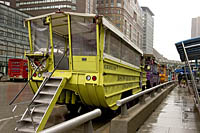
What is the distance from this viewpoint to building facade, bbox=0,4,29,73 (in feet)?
136

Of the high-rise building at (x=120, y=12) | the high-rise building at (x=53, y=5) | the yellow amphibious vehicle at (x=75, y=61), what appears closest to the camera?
the yellow amphibious vehicle at (x=75, y=61)

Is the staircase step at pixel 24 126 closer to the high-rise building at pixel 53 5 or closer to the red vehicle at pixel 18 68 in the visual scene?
the red vehicle at pixel 18 68

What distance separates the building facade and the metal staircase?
38.7m

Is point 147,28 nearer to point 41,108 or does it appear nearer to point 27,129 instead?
point 41,108

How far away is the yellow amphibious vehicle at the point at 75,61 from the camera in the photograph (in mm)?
5641

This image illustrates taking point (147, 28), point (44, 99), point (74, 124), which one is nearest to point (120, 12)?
point (147, 28)

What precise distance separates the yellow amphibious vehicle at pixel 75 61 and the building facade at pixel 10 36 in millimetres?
37460

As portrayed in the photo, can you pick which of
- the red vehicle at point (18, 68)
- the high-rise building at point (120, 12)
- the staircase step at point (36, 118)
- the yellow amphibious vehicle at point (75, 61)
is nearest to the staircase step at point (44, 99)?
the yellow amphibious vehicle at point (75, 61)

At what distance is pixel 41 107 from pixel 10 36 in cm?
4215

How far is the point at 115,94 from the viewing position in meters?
6.74

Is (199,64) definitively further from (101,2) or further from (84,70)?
(101,2)

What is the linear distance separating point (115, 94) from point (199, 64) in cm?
566

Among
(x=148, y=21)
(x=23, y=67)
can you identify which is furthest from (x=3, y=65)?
(x=148, y=21)

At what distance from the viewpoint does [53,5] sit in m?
76.6
